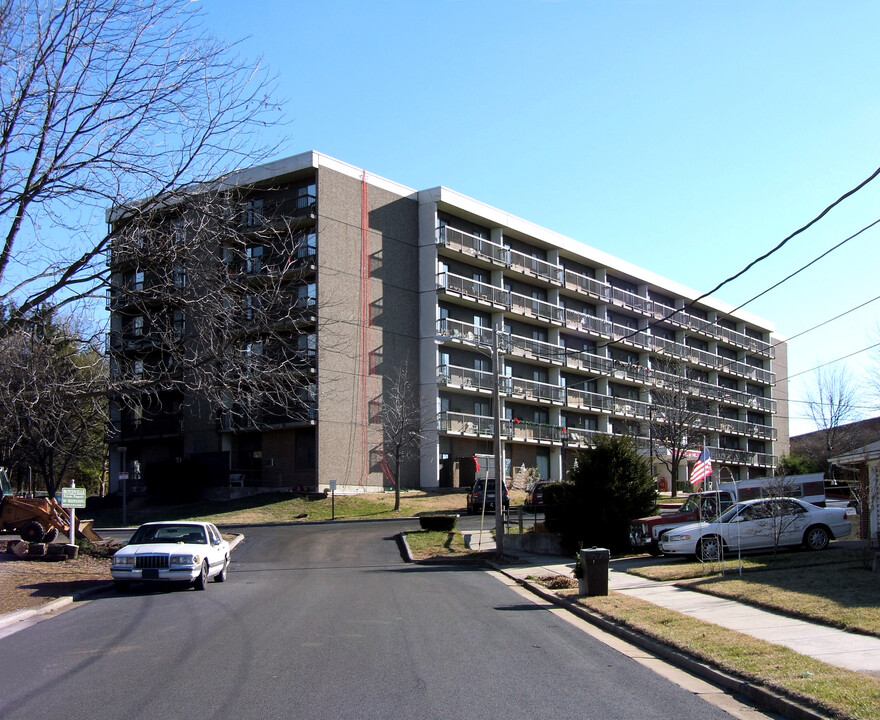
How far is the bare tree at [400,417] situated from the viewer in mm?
46812

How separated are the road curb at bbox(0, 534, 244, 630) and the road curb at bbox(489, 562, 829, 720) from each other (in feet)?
29.4

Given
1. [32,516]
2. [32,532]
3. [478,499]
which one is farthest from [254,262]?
[478,499]

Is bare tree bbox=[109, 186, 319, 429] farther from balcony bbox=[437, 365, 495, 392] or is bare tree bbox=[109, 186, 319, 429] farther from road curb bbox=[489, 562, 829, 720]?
balcony bbox=[437, 365, 495, 392]

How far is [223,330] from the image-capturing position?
17.0 m

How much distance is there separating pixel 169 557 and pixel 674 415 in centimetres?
3846

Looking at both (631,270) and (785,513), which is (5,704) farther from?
(631,270)

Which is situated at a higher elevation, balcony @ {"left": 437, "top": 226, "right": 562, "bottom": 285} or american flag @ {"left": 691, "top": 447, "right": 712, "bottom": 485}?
balcony @ {"left": 437, "top": 226, "right": 562, "bottom": 285}

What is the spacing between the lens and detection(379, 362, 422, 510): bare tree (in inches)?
1843

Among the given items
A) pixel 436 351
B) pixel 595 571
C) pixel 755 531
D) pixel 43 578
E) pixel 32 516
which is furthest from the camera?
pixel 436 351

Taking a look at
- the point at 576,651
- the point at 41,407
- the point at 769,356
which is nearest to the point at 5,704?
the point at 576,651

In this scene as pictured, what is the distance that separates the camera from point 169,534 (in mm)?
19125

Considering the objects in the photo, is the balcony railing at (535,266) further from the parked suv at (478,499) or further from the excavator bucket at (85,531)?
the excavator bucket at (85,531)

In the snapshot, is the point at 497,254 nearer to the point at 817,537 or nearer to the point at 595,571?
the point at 817,537

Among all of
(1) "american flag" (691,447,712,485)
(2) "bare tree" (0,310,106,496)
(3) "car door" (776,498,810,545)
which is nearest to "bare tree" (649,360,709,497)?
(1) "american flag" (691,447,712,485)
